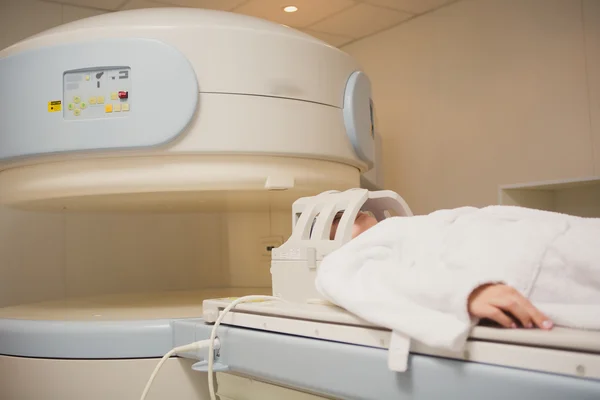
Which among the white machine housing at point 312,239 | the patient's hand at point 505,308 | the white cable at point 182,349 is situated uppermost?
the white machine housing at point 312,239

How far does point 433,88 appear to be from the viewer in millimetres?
2072

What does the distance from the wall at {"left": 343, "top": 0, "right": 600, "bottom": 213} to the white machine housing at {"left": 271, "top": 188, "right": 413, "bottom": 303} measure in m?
0.84

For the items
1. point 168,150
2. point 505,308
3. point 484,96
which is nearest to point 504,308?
point 505,308

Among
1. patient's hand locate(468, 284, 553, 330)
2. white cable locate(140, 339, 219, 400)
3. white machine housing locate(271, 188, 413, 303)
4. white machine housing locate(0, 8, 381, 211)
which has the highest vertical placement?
white machine housing locate(0, 8, 381, 211)

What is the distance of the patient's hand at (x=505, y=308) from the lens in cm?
59

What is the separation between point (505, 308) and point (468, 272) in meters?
0.06

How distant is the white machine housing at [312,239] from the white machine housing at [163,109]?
15 cm

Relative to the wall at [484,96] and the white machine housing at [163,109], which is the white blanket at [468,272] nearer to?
the white machine housing at [163,109]

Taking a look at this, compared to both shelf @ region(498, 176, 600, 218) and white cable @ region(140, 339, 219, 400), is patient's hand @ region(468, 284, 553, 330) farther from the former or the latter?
shelf @ region(498, 176, 600, 218)

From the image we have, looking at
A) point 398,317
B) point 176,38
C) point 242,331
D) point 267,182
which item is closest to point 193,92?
point 176,38

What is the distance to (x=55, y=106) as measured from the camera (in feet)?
3.84

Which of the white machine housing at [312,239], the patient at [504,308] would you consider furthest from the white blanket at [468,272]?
the white machine housing at [312,239]

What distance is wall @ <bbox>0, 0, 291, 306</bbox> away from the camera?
1.82 m

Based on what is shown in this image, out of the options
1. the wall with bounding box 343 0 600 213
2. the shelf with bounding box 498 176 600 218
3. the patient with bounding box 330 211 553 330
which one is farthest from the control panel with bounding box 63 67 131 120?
the wall with bounding box 343 0 600 213
